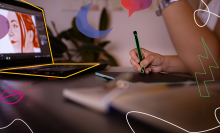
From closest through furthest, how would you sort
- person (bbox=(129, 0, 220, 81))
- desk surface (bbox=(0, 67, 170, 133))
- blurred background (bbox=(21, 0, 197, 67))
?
desk surface (bbox=(0, 67, 170, 133)), person (bbox=(129, 0, 220, 81)), blurred background (bbox=(21, 0, 197, 67))

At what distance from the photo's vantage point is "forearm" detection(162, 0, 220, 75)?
0.26 meters

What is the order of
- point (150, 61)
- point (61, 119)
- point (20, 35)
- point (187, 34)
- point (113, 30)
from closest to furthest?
point (61, 119), point (187, 34), point (150, 61), point (20, 35), point (113, 30)

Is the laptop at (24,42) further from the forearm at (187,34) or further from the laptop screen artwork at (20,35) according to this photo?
the forearm at (187,34)

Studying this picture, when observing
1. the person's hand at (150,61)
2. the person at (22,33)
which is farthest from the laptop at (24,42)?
the person's hand at (150,61)

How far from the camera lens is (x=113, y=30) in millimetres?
875

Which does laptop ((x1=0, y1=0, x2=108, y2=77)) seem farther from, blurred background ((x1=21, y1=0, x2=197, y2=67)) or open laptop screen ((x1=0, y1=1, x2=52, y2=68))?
blurred background ((x1=21, y1=0, x2=197, y2=67))

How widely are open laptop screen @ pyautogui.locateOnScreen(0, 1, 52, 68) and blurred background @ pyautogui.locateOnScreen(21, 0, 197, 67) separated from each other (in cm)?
18

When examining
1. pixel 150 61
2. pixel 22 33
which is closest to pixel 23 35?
pixel 22 33

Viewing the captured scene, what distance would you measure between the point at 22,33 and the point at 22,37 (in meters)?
0.02

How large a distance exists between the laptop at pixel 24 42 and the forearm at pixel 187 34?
0.85 feet

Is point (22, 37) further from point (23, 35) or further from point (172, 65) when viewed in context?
point (172, 65)

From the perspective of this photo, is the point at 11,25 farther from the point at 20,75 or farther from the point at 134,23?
the point at 134,23

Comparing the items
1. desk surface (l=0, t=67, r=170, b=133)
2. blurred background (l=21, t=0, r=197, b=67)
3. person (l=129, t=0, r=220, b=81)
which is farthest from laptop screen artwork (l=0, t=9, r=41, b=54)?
person (l=129, t=0, r=220, b=81)

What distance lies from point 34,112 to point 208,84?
0.82ft
